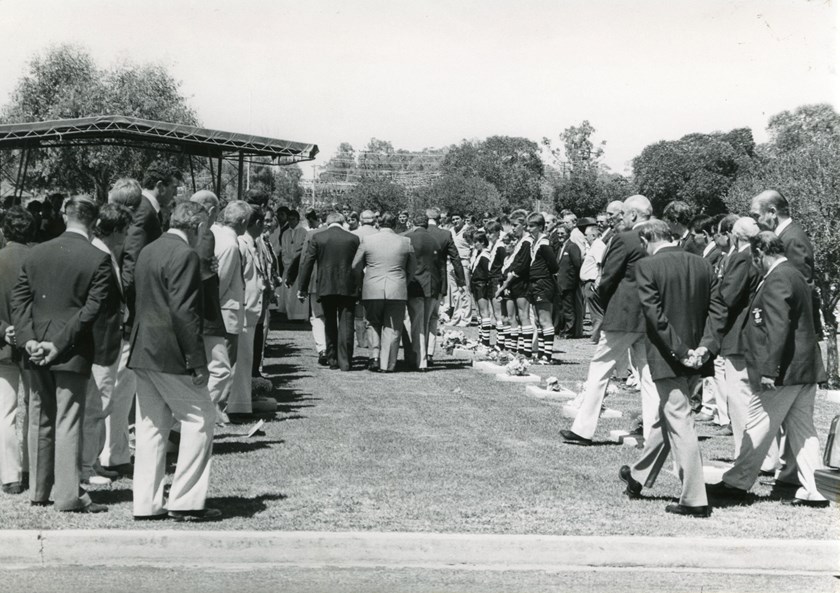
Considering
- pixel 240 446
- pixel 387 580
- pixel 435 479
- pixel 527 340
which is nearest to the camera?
pixel 387 580

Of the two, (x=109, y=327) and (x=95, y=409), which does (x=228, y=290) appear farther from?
(x=109, y=327)

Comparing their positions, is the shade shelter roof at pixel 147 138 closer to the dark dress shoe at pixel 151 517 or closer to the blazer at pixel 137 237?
the blazer at pixel 137 237

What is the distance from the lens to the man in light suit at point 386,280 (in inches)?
630

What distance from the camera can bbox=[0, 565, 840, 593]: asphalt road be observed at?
6.40 m

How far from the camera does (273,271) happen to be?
1559 cm

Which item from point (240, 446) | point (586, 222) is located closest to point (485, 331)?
point (586, 222)

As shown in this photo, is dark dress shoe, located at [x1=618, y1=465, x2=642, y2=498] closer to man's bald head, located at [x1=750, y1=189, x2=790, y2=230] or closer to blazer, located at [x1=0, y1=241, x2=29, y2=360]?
man's bald head, located at [x1=750, y1=189, x2=790, y2=230]

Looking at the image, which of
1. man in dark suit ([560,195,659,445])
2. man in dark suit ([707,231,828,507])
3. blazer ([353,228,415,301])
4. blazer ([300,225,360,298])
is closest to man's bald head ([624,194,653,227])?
man in dark suit ([560,195,659,445])

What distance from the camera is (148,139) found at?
18.0 metres

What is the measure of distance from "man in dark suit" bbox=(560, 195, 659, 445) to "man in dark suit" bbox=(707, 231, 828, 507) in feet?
5.42

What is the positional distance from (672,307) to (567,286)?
14217 millimetres

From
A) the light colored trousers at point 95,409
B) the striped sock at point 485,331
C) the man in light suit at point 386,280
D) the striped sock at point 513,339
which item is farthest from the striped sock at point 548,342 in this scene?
the light colored trousers at point 95,409

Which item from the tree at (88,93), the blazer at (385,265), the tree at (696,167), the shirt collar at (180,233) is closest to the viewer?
the shirt collar at (180,233)

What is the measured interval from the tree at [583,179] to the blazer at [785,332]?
8812cm
